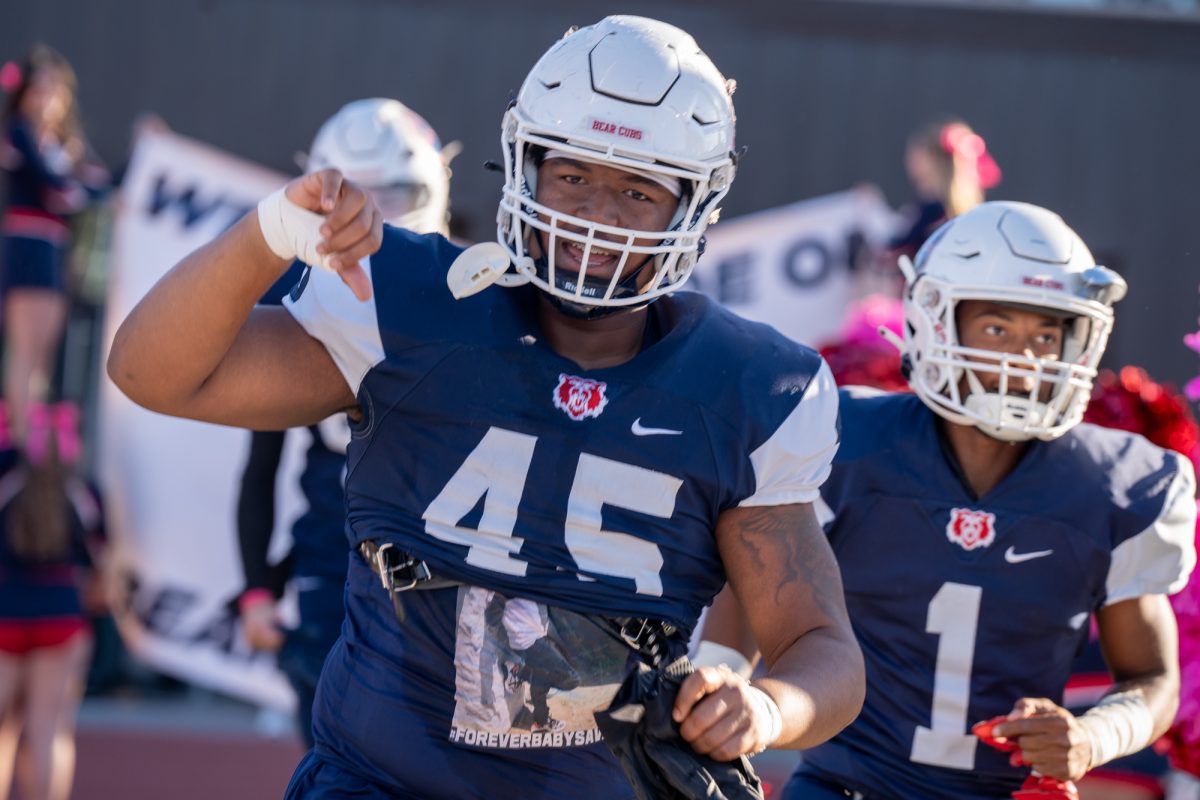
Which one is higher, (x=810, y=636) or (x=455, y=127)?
(x=810, y=636)

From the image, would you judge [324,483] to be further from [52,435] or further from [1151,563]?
[52,435]

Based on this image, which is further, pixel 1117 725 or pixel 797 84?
pixel 797 84

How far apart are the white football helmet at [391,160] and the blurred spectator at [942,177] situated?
8.40 feet

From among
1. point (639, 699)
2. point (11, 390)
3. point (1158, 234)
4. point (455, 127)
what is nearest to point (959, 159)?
point (1158, 234)

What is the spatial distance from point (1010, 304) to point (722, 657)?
1041 millimetres

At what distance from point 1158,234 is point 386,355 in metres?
7.46

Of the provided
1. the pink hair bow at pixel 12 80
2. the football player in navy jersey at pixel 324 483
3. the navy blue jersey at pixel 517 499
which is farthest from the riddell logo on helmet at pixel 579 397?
the pink hair bow at pixel 12 80

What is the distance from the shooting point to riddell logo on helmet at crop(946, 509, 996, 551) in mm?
3439

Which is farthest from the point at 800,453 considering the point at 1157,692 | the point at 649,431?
the point at 1157,692

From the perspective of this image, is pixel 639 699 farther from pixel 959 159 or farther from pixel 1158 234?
pixel 1158 234

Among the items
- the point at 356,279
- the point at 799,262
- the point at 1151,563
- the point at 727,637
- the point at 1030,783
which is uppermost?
the point at 356,279

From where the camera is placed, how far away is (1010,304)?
11.9ft

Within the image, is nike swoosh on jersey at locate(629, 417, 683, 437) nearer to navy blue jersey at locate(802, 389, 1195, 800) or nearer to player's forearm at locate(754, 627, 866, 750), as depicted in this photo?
player's forearm at locate(754, 627, 866, 750)

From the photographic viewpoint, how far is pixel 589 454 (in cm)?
258
